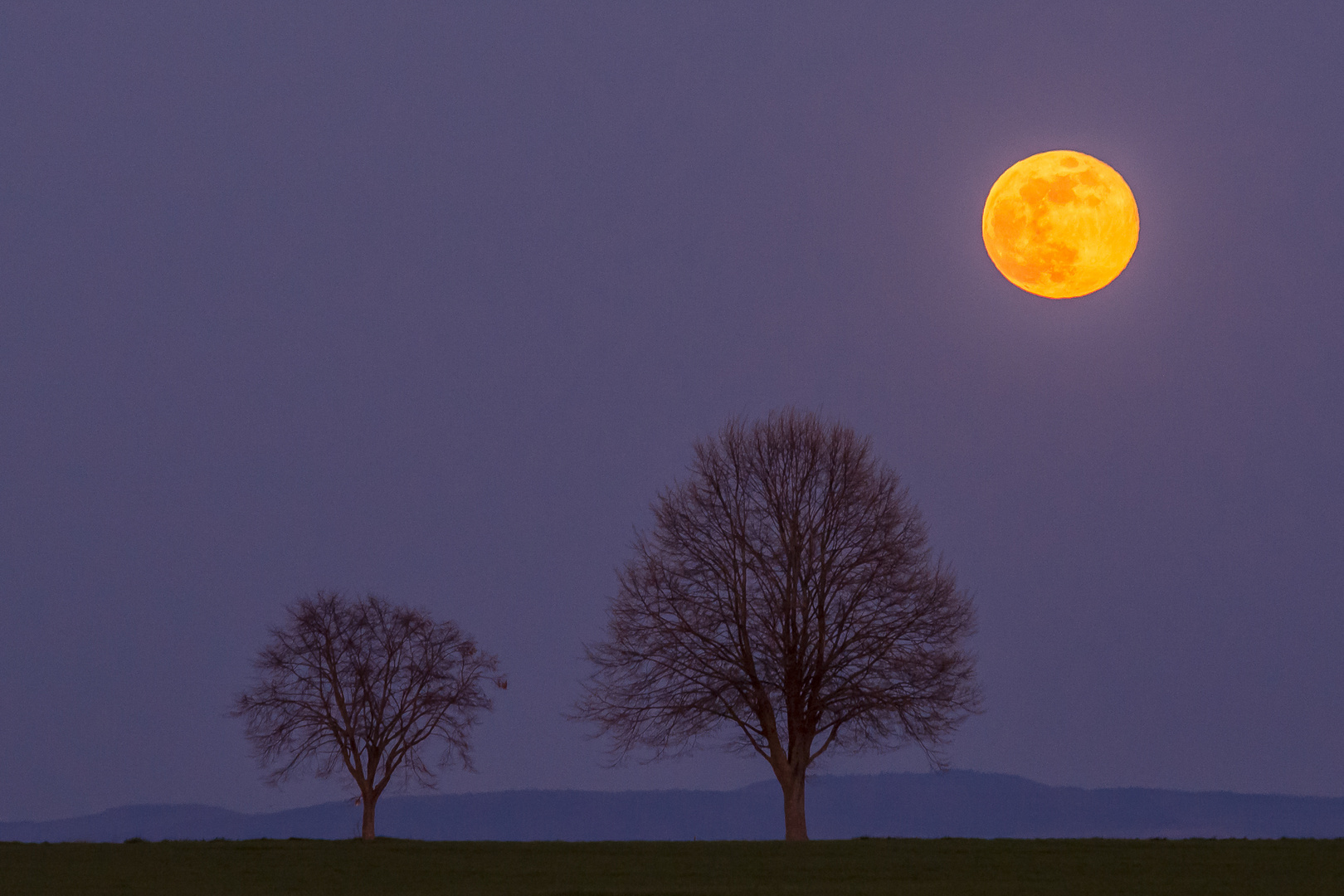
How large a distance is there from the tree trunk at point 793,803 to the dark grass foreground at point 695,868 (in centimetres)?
601

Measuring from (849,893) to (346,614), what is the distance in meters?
39.8

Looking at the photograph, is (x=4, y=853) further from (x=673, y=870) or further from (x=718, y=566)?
(x=718, y=566)

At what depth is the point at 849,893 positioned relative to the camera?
2328 centimetres

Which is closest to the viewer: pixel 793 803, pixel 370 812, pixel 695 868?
pixel 695 868

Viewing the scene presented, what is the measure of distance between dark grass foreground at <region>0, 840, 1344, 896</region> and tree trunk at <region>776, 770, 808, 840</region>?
6007 mm

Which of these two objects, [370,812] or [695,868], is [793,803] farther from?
[370,812]

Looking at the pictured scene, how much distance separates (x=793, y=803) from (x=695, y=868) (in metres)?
13.9

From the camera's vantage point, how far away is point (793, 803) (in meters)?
41.8

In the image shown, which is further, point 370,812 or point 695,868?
point 370,812

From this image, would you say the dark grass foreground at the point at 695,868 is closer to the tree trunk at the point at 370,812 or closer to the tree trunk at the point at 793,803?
the tree trunk at the point at 793,803

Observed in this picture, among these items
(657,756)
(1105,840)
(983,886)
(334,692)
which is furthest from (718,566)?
(334,692)

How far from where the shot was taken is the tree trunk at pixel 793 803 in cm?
4153

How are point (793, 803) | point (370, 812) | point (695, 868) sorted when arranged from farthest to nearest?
point (370, 812) → point (793, 803) → point (695, 868)

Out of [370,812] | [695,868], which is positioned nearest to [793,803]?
[695,868]
